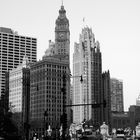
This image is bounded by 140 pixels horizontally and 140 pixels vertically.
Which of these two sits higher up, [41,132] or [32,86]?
[32,86]

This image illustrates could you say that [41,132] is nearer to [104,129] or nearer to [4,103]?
[104,129]

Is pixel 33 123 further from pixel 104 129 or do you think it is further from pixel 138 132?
pixel 138 132

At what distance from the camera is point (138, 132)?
7598 inches

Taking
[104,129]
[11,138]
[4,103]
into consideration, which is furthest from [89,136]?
[104,129]

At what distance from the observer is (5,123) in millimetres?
64625

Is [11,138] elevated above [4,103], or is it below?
below

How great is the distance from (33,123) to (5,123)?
425 ft

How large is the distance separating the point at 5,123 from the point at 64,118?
19.3 meters

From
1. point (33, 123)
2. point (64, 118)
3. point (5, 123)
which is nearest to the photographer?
point (64, 118)

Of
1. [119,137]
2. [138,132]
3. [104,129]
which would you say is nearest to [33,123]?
[104,129]

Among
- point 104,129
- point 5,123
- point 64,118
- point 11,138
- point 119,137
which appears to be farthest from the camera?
point 104,129

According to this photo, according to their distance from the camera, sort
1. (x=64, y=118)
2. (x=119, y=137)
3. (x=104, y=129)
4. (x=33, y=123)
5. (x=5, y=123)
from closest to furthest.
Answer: (x=64, y=118), (x=5, y=123), (x=119, y=137), (x=104, y=129), (x=33, y=123)

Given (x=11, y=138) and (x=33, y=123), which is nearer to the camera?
(x=11, y=138)

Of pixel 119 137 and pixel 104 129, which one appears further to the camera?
pixel 104 129
